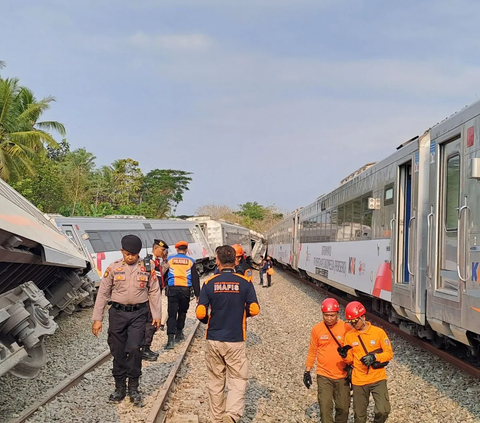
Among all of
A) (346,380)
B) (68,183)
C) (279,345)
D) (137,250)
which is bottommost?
(279,345)

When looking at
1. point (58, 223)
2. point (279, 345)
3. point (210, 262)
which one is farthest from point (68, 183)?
point (279, 345)

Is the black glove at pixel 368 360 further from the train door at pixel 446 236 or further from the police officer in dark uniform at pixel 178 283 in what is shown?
the police officer in dark uniform at pixel 178 283

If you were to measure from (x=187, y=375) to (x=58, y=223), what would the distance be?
9410 mm

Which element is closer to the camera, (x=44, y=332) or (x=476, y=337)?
(x=44, y=332)

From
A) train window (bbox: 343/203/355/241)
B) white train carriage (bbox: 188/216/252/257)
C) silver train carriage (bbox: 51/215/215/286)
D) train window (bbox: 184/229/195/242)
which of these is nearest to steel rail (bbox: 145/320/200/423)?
train window (bbox: 343/203/355/241)

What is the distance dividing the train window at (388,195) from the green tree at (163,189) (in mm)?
44341

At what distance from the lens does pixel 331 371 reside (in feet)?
16.2

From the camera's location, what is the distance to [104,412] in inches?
229

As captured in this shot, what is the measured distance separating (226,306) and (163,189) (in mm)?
55599

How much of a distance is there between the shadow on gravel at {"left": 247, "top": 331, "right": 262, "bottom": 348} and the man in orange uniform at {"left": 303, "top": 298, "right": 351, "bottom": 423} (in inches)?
191

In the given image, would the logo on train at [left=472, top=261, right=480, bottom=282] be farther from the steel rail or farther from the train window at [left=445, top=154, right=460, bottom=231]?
the steel rail

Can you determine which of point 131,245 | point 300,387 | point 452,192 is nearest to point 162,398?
point 131,245

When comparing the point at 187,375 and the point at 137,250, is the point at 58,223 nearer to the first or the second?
the point at 187,375

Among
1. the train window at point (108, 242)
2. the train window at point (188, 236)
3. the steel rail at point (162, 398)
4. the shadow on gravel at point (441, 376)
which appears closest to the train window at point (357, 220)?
the shadow on gravel at point (441, 376)
